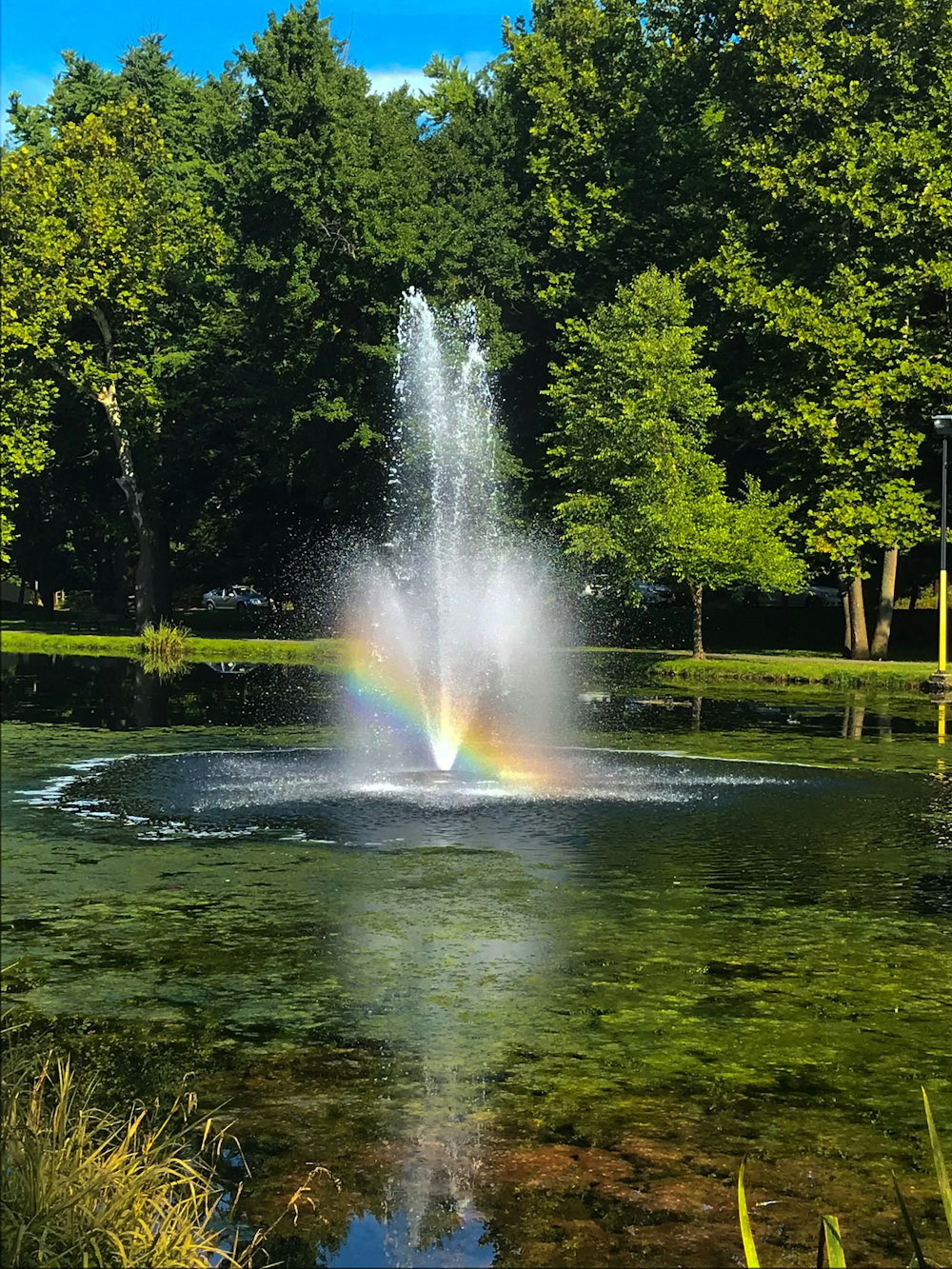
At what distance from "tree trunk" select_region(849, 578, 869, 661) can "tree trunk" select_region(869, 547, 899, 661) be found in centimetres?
34

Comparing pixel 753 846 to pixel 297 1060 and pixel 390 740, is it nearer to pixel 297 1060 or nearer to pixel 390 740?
pixel 297 1060

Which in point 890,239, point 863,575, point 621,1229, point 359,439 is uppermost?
point 890,239

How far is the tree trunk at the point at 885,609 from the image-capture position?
4822cm

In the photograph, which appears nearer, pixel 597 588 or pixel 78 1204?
pixel 78 1204

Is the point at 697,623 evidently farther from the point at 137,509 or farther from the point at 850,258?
the point at 137,509

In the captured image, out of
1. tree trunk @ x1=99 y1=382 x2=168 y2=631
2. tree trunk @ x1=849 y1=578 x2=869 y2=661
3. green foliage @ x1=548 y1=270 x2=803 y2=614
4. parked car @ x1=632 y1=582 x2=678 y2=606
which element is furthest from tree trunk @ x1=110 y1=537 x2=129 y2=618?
tree trunk @ x1=849 y1=578 x2=869 y2=661

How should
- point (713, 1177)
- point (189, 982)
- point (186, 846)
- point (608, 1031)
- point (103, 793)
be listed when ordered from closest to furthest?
point (713, 1177) < point (608, 1031) < point (189, 982) < point (186, 846) < point (103, 793)

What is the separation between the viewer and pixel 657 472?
47.5 meters

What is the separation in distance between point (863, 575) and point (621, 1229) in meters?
41.3

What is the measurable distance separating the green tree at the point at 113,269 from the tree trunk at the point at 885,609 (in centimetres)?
2548

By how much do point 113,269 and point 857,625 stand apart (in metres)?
28.1

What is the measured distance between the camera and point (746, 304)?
48094 mm

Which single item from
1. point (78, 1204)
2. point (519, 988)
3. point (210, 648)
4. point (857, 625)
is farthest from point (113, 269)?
point (78, 1204)

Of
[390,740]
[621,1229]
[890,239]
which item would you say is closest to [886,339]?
[890,239]
